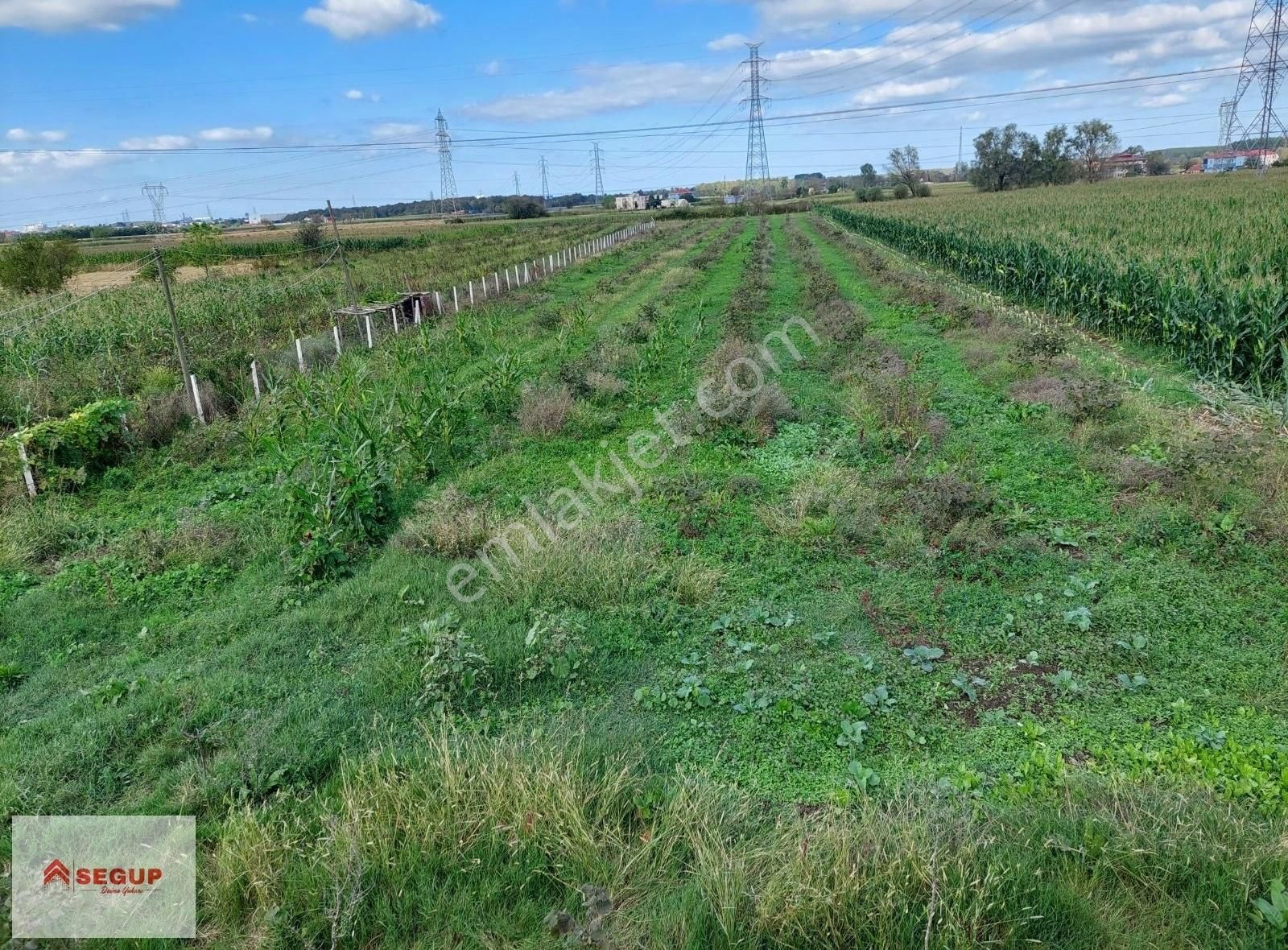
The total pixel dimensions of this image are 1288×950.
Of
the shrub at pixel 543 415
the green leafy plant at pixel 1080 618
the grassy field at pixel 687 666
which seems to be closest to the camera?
the grassy field at pixel 687 666

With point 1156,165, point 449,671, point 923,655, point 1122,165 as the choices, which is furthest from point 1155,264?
point 1156,165

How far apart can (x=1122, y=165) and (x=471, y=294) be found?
86501 millimetres

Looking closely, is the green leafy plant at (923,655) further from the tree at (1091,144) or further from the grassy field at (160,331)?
the tree at (1091,144)

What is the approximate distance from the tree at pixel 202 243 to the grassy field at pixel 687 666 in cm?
2176

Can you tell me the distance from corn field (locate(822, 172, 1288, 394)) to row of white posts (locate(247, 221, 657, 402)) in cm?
1305

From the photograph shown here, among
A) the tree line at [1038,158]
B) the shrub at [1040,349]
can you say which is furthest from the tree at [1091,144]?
the shrub at [1040,349]

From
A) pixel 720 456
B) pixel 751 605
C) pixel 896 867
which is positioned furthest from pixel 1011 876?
pixel 720 456

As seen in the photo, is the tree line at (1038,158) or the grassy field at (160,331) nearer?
the grassy field at (160,331)

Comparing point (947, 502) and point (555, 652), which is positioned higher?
point (947, 502)

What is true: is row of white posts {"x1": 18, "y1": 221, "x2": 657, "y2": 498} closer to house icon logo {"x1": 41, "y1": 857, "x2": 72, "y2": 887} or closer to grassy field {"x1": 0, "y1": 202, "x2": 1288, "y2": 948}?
grassy field {"x1": 0, "y1": 202, "x2": 1288, "y2": 948}

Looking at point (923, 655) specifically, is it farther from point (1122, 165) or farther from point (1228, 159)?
point (1228, 159)

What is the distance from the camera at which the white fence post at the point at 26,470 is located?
780 cm

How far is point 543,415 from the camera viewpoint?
926cm

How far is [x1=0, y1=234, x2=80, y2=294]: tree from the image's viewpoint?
22.6 metres
